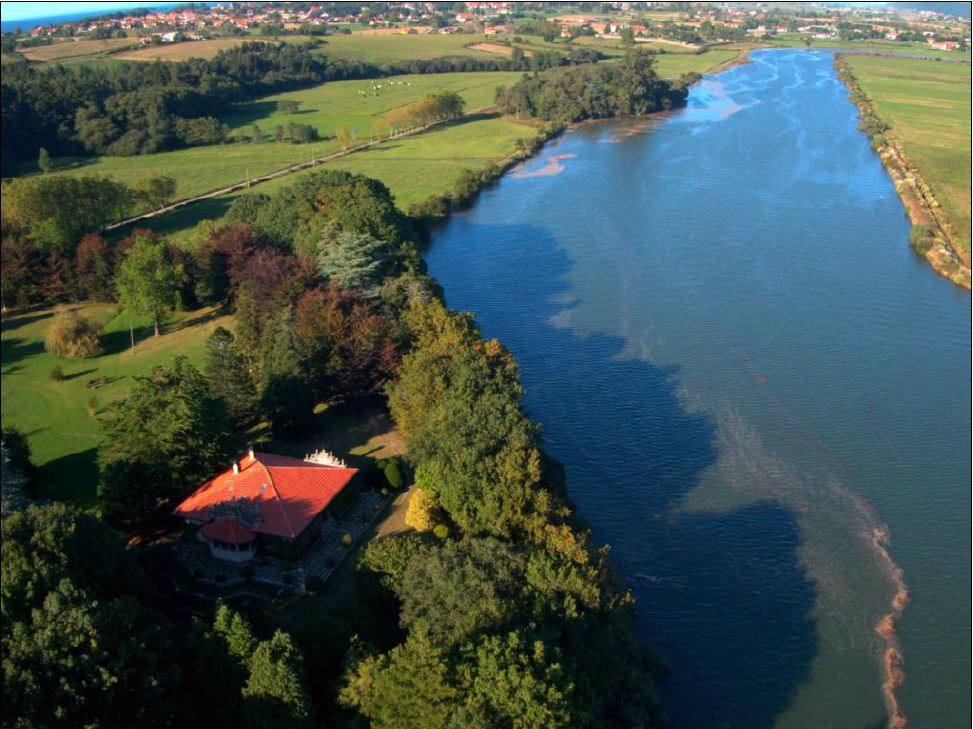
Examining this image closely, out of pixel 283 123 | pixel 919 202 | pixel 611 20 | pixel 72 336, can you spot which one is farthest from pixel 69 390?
pixel 611 20

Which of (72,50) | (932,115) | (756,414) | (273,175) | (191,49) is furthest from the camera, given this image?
(932,115)

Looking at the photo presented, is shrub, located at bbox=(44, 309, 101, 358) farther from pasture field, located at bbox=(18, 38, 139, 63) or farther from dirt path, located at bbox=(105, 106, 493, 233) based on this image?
dirt path, located at bbox=(105, 106, 493, 233)

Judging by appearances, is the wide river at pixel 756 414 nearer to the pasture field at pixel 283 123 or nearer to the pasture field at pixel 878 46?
the pasture field at pixel 283 123

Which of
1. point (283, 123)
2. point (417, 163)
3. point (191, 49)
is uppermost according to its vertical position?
point (191, 49)

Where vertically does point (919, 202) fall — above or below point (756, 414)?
above

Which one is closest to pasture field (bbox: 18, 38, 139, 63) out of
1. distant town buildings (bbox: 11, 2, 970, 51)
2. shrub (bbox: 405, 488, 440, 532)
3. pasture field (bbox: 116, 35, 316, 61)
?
pasture field (bbox: 116, 35, 316, 61)

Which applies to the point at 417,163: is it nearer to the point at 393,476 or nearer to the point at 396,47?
the point at 396,47

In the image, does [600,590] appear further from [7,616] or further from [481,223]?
[481,223]
